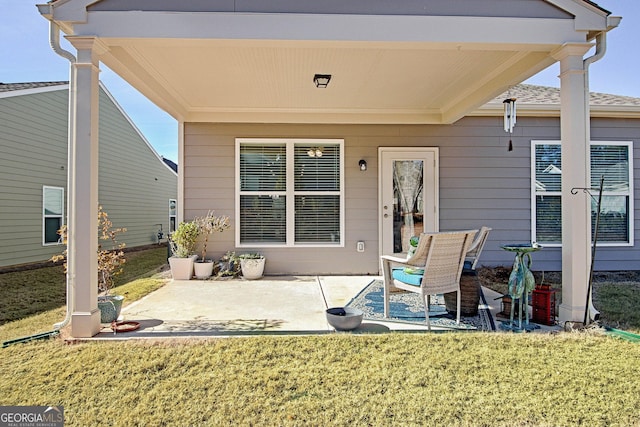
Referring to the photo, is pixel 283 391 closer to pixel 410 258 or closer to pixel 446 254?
pixel 410 258

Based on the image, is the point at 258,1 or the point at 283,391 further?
the point at 258,1

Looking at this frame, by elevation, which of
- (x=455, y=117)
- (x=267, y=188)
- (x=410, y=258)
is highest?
(x=455, y=117)

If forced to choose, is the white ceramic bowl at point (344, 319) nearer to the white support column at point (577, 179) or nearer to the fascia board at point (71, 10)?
the white support column at point (577, 179)

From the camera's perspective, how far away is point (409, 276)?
3.70 meters

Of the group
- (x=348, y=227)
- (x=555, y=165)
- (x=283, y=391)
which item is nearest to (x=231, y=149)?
(x=348, y=227)

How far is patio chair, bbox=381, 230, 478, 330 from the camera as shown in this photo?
11.4ft

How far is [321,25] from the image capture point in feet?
11.2

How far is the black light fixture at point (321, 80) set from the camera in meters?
4.74

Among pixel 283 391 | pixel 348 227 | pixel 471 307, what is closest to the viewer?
pixel 283 391

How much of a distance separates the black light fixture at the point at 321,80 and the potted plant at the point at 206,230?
8.78ft

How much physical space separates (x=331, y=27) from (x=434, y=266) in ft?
7.57

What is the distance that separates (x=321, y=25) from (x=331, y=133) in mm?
3094

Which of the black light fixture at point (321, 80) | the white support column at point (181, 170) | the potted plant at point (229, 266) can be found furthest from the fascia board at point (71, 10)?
the potted plant at point (229, 266)

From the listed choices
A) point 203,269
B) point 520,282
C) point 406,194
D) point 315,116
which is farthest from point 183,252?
point 520,282
